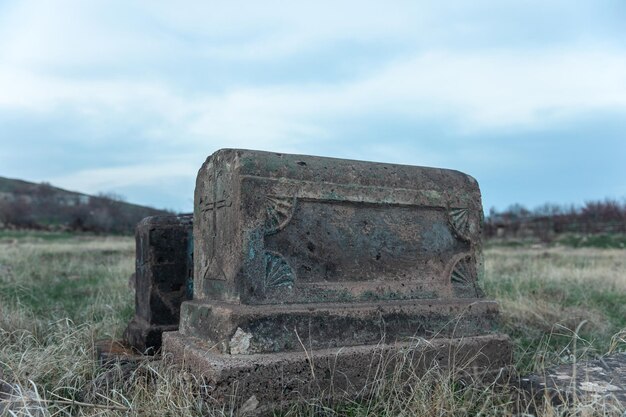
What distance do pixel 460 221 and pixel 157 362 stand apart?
1.99m

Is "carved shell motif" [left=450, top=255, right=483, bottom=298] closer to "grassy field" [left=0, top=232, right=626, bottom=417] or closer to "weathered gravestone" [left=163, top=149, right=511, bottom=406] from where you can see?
"weathered gravestone" [left=163, top=149, right=511, bottom=406]

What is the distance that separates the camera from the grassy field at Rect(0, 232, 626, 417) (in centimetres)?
289

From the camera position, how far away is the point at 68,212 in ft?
102

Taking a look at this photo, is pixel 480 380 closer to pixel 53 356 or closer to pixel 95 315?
pixel 53 356

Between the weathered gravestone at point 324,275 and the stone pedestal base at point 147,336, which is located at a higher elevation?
the weathered gravestone at point 324,275

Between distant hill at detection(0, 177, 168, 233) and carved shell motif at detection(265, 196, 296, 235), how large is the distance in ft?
79.8

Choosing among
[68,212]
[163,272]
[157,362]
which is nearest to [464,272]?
[157,362]

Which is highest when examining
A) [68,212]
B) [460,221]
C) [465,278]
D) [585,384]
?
[68,212]

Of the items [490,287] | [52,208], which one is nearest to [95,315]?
[490,287]

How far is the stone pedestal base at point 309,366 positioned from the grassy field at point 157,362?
8 cm

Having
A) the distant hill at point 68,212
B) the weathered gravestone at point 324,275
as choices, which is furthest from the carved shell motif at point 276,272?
the distant hill at point 68,212

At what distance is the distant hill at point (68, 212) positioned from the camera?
28.7 meters

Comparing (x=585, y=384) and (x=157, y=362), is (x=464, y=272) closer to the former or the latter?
(x=585, y=384)

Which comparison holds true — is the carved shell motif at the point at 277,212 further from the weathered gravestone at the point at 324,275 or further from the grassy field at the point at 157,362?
the grassy field at the point at 157,362
